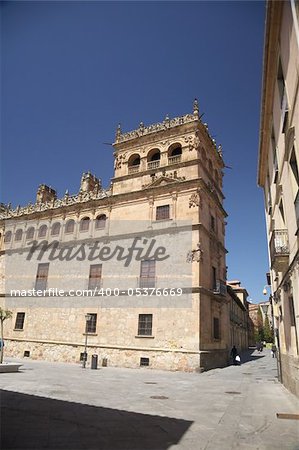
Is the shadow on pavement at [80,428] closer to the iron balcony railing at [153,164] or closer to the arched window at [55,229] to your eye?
the iron balcony railing at [153,164]

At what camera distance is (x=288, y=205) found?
34.2 ft

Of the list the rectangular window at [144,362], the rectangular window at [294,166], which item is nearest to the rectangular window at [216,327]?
the rectangular window at [144,362]

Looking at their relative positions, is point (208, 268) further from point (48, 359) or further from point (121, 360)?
point (48, 359)

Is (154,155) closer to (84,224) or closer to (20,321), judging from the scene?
(84,224)

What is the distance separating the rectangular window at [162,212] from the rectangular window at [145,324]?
7.14 metres

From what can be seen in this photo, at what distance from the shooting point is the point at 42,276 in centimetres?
2809

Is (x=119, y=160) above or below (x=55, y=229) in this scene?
above

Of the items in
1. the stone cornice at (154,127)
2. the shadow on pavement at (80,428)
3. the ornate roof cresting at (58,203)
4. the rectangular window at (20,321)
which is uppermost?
the stone cornice at (154,127)

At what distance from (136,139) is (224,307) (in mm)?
16164

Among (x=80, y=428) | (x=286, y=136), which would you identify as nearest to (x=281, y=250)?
(x=286, y=136)

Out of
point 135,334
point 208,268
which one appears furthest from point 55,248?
point 208,268

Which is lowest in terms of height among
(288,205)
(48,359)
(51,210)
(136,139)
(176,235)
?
(48,359)

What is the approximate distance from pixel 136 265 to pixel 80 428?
54.9 feet

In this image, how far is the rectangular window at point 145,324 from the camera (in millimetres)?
21391
